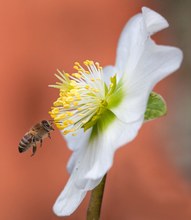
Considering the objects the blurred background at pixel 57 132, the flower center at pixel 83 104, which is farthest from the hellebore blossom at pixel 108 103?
the blurred background at pixel 57 132

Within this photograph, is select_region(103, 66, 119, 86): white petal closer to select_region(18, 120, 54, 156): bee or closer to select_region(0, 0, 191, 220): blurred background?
select_region(18, 120, 54, 156): bee

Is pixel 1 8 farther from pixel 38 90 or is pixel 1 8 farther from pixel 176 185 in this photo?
pixel 176 185

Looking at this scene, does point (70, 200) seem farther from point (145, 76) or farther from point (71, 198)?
point (145, 76)

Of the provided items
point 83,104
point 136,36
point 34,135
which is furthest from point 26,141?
point 136,36

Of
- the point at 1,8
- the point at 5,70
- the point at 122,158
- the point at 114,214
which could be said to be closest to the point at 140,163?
the point at 122,158

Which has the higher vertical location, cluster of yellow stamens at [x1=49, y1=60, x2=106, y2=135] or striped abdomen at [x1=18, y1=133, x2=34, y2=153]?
cluster of yellow stamens at [x1=49, y1=60, x2=106, y2=135]

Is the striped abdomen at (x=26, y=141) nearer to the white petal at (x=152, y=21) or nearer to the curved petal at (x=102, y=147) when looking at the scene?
the curved petal at (x=102, y=147)

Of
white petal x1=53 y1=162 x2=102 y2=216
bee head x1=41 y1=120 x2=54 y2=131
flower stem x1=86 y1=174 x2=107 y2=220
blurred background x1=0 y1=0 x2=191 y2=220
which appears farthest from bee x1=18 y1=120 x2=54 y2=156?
blurred background x1=0 y1=0 x2=191 y2=220
